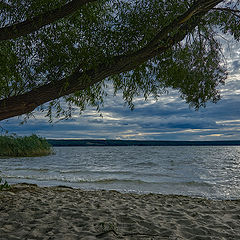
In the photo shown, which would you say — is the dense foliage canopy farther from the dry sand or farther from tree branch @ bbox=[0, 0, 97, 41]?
the dry sand

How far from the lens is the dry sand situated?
16.6 ft

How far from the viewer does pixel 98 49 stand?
6141mm

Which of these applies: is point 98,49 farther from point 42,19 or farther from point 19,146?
point 19,146

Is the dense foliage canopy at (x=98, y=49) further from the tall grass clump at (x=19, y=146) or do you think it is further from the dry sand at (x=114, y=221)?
the tall grass clump at (x=19, y=146)

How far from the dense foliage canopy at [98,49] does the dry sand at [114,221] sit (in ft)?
8.05

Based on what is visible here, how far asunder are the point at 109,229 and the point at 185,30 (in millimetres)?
4713

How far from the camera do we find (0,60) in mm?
6078

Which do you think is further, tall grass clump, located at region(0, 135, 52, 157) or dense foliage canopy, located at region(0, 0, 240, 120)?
tall grass clump, located at region(0, 135, 52, 157)

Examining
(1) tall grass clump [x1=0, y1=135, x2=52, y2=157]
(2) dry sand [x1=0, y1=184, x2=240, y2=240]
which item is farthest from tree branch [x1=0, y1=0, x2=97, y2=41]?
(1) tall grass clump [x1=0, y1=135, x2=52, y2=157]

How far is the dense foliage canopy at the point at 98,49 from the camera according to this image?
5414 mm

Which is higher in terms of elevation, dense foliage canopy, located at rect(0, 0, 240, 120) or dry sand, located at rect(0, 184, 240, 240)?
dense foliage canopy, located at rect(0, 0, 240, 120)

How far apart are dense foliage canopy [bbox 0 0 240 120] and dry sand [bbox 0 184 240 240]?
2.45 meters

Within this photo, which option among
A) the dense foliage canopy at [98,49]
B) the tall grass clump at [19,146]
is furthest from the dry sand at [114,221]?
the tall grass clump at [19,146]

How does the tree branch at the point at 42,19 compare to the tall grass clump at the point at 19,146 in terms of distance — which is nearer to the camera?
the tree branch at the point at 42,19
